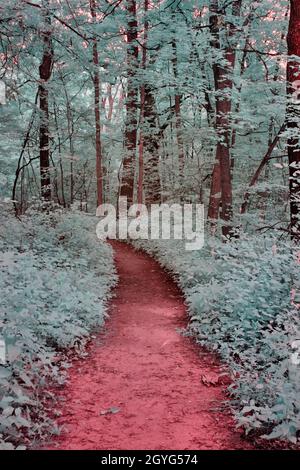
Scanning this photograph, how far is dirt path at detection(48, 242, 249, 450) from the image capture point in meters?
3.85

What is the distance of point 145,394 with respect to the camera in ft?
Result: 15.9

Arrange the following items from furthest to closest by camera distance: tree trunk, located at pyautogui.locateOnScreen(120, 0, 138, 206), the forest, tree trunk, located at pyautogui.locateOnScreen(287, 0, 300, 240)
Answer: tree trunk, located at pyautogui.locateOnScreen(120, 0, 138, 206), tree trunk, located at pyautogui.locateOnScreen(287, 0, 300, 240), the forest

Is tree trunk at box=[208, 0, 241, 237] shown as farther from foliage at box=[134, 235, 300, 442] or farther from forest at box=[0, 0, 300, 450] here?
foliage at box=[134, 235, 300, 442]

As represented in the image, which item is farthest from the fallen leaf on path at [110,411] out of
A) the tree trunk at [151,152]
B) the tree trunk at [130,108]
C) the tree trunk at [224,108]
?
the tree trunk at [151,152]

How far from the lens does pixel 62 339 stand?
233 inches

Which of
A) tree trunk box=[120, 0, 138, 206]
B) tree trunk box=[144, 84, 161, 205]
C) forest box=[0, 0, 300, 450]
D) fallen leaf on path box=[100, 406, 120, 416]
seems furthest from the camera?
tree trunk box=[144, 84, 161, 205]

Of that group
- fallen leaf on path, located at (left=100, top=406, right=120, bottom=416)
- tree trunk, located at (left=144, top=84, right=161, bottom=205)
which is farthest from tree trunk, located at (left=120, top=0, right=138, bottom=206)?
fallen leaf on path, located at (left=100, top=406, right=120, bottom=416)

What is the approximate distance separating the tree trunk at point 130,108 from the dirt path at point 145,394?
38.0 feet

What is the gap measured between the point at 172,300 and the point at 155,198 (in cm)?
1237

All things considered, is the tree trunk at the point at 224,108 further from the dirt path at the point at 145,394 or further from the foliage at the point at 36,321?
the dirt path at the point at 145,394

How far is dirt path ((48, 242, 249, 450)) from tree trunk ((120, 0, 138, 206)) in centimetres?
1158
